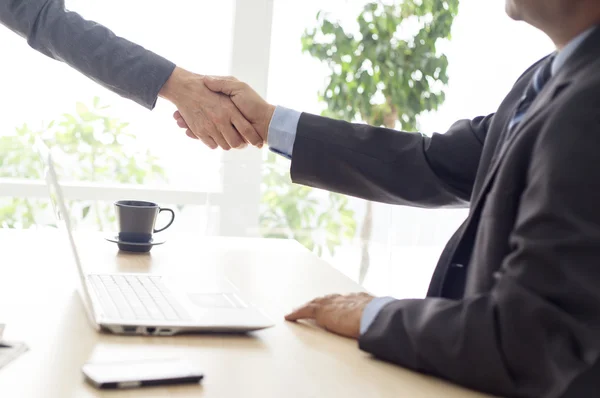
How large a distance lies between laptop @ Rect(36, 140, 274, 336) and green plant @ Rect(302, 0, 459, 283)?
7.33 feet

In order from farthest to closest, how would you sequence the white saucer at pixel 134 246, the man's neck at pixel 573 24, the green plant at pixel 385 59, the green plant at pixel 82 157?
1. the green plant at pixel 385 59
2. the green plant at pixel 82 157
3. the white saucer at pixel 134 246
4. the man's neck at pixel 573 24

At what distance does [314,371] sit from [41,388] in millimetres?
338

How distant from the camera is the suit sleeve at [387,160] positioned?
65.1 inches

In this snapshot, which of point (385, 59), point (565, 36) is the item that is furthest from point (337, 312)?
point (385, 59)

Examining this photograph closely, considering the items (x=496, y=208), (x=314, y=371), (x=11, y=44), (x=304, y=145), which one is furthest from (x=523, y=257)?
(x=11, y=44)

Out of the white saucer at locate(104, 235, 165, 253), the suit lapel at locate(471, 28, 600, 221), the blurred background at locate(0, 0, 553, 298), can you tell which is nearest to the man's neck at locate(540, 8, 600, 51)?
the suit lapel at locate(471, 28, 600, 221)

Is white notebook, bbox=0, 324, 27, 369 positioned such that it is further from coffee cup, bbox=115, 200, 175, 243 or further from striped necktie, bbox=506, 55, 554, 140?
striped necktie, bbox=506, 55, 554, 140

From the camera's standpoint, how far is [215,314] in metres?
1.17

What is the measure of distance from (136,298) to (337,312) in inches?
12.4

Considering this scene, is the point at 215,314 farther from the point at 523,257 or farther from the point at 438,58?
the point at 438,58

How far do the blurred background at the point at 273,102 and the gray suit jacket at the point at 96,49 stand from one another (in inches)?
43.7

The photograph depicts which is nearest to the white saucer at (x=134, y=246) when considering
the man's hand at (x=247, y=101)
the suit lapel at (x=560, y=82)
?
the man's hand at (x=247, y=101)

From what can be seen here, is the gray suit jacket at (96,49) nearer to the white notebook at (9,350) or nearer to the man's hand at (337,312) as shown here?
the man's hand at (337,312)

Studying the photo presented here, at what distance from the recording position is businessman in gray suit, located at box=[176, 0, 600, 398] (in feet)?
2.97
